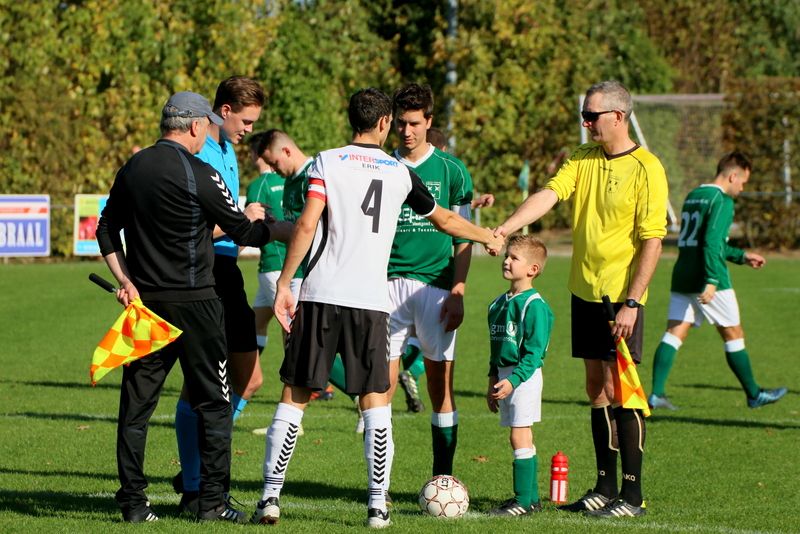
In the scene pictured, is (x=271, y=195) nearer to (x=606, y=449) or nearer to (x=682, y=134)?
(x=606, y=449)

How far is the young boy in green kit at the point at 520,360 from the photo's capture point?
281 inches

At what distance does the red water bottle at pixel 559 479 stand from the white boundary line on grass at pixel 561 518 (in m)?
0.32

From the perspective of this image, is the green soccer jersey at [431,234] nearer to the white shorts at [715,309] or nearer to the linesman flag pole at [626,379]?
the linesman flag pole at [626,379]

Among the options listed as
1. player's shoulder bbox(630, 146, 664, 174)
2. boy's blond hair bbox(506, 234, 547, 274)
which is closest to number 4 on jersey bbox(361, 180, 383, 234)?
boy's blond hair bbox(506, 234, 547, 274)

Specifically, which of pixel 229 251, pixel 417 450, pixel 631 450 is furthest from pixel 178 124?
pixel 417 450

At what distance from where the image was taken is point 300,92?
35906 mm

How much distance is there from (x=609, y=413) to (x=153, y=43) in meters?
27.1

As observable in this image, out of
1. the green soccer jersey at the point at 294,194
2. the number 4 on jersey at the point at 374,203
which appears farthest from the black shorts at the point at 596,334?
the green soccer jersey at the point at 294,194

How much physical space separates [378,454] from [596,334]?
4.99 ft

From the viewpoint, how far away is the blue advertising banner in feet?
92.9

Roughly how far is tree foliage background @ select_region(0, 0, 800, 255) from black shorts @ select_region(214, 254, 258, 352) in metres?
23.6

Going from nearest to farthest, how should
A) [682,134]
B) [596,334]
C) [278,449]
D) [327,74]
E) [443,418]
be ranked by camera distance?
[278,449] < [596,334] < [443,418] < [682,134] < [327,74]

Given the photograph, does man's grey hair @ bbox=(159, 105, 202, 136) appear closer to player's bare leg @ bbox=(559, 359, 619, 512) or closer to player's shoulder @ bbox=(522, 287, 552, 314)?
player's shoulder @ bbox=(522, 287, 552, 314)

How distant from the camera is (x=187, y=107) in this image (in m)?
6.69
